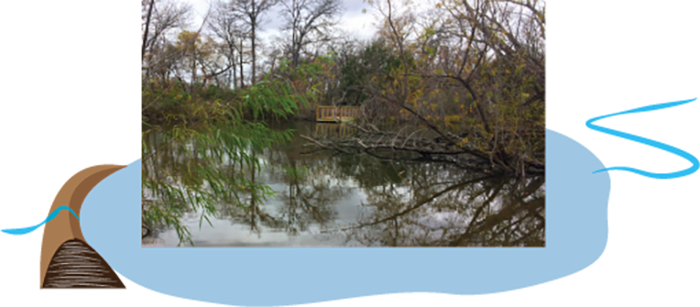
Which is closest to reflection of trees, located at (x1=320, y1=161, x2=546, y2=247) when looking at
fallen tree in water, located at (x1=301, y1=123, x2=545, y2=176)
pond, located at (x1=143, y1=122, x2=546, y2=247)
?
pond, located at (x1=143, y1=122, x2=546, y2=247)

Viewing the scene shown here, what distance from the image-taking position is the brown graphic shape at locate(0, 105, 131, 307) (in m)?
2.05

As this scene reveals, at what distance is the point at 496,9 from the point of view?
4621 mm

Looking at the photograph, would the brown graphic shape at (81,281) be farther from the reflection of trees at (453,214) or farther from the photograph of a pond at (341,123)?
the reflection of trees at (453,214)

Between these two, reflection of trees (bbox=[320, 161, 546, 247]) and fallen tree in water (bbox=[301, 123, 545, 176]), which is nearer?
reflection of trees (bbox=[320, 161, 546, 247])

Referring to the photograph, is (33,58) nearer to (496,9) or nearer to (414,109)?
(496,9)

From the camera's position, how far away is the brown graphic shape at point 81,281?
2037 millimetres

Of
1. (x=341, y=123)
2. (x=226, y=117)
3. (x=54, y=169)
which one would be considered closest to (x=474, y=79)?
(x=341, y=123)

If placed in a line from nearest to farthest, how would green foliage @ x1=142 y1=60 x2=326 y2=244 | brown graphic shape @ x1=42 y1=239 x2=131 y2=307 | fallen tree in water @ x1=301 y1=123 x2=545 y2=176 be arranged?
brown graphic shape @ x1=42 y1=239 x2=131 y2=307
green foliage @ x1=142 y1=60 x2=326 y2=244
fallen tree in water @ x1=301 y1=123 x2=545 y2=176

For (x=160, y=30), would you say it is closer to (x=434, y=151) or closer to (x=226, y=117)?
(x=226, y=117)

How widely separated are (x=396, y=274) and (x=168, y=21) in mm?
2262

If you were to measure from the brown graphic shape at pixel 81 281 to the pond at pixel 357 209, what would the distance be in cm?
70

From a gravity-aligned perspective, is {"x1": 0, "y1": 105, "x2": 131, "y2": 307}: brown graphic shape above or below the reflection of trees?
above

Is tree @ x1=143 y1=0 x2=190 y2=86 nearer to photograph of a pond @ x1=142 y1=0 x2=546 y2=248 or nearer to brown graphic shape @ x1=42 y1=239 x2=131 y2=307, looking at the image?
photograph of a pond @ x1=142 y1=0 x2=546 y2=248

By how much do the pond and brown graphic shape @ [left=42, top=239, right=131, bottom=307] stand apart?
0.70m
